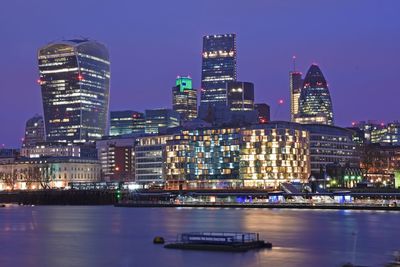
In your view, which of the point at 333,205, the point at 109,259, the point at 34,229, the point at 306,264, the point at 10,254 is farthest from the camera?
the point at 333,205

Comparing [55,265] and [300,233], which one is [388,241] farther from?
[55,265]

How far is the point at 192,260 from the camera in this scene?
60219mm

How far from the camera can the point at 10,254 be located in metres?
68.4

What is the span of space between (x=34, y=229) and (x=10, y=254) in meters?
35.9

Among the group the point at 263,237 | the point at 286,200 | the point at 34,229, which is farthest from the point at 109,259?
the point at 286,200

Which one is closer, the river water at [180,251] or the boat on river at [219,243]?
the river water at [180,251]

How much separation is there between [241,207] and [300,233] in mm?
101996

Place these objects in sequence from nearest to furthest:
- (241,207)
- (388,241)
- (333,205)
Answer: (388,241) < (333,205) < (241,207)

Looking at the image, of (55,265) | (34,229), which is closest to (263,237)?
(55,265)

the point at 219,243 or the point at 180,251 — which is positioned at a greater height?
the point at 219,243

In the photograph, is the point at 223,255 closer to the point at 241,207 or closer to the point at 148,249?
the point at 148,249

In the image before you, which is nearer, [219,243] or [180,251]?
[180,251]

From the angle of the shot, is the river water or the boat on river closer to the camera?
the river water

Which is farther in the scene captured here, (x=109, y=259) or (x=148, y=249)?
(x=148, y=249)
